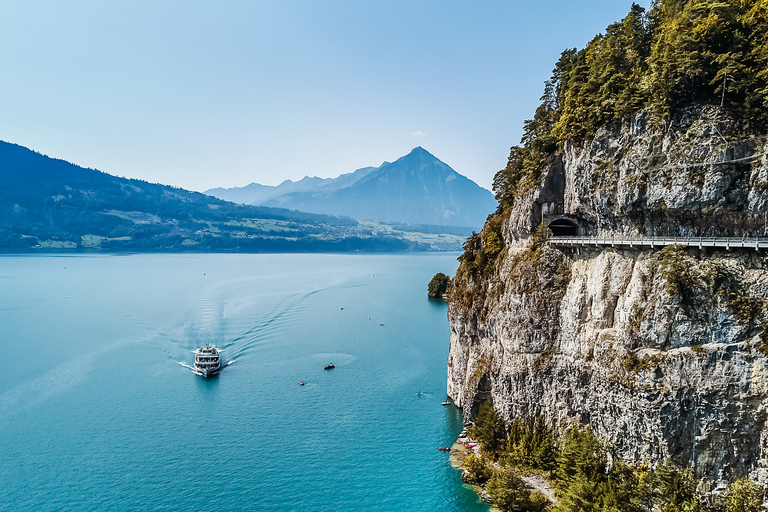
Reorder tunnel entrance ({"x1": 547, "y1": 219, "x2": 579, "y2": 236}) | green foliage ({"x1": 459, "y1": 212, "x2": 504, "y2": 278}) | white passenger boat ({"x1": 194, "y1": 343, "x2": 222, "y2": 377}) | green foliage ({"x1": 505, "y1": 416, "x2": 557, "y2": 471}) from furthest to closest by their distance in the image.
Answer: white passenger boat ({"x1": 194, "y1": 343, "x2": 222, "y2": 377}) < green foliage ({"x1": 459, "y1": 212, "x2": 504, "y2": 278}) < tunnel entrance ({"x1": 547, "y1": 219, "x2": 579, "y2": 236}) < green foliage ({"x1": 505, "y1": 416, "x2": 557, "y2": 471})

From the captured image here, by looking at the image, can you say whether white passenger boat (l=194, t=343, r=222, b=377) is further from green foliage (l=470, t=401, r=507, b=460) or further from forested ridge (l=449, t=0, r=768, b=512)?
green foliage (l=470, t=401, r=507, b=460)

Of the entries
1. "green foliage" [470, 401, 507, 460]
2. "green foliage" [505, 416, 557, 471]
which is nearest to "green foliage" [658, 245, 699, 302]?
"green foliage" [505, 416, 557, 471]

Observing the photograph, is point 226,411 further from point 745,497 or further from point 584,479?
point 745,497

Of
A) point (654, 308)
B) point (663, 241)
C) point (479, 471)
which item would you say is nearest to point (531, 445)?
point (479, 471)

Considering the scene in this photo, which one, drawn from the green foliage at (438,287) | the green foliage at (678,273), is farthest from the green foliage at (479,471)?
the green foliage at (438,287)

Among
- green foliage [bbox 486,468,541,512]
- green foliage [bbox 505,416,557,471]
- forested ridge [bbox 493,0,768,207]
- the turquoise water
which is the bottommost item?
the turquoise water

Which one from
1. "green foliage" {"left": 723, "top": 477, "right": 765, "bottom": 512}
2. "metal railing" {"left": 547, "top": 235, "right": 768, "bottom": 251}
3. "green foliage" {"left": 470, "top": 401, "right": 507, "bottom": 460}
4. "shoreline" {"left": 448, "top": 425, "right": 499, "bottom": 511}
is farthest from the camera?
"green foliage" {"left": 470, "top": 401, "right": 507, "bottom": 460}

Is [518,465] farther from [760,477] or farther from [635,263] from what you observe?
[635,263]
